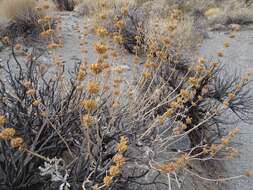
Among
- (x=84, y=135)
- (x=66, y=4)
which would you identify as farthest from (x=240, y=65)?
(x=66, y=4)

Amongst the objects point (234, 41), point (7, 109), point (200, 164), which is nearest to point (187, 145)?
point (200, 164)

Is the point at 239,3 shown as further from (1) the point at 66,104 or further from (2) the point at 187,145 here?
(1) the point at 66,104

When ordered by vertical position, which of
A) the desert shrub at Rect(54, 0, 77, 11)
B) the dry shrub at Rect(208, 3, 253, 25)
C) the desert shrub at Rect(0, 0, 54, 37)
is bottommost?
the dry shrub at Rect(208, 3, 253, 25)

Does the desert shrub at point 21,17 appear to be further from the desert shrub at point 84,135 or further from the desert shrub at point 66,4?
the desert shrub at point 84,135

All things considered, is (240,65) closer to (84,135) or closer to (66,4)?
(84,135)

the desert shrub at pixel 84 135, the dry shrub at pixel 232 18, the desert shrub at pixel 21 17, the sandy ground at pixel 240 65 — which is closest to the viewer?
the desert shrub at pixel 84 135

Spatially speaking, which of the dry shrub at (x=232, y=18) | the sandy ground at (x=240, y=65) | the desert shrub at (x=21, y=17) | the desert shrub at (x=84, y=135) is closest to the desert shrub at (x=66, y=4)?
the desert shrub at (x=21, y=17)

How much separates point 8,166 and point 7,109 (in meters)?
0.78

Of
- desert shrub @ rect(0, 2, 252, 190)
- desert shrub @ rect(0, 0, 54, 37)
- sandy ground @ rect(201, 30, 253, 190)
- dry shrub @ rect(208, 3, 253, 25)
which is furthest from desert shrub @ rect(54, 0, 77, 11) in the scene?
desert shrub @ rect(0, 2, 252, 190)

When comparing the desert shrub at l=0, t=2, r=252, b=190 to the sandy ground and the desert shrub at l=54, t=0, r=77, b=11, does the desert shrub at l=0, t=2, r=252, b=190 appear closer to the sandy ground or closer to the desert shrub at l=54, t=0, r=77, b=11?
the sandy ground

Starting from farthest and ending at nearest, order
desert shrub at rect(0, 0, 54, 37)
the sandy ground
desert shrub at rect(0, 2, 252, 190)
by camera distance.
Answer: desert shrub at rect(0, 0, 54, 37)
the sandy ground
desert shrub at rect(0, 2, 252, 190)

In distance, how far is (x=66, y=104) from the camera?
10.1 feet

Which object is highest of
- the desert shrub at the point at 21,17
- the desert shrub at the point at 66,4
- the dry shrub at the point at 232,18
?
the desert shrub at the point at 21,17

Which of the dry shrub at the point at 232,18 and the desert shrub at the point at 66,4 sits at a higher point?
the desert shrub at the point at 66,4
